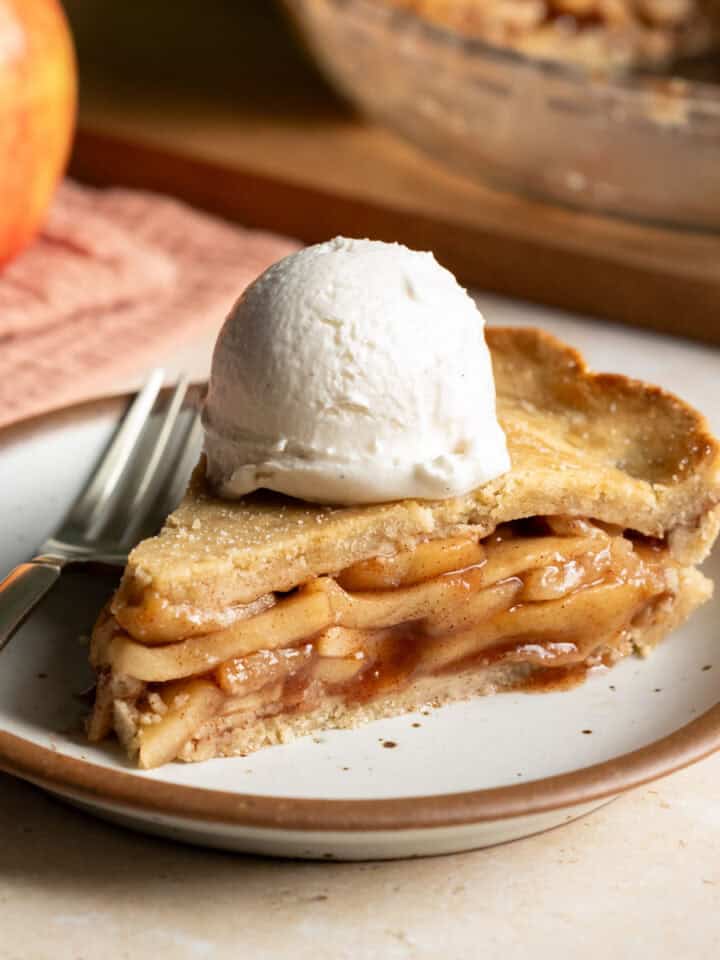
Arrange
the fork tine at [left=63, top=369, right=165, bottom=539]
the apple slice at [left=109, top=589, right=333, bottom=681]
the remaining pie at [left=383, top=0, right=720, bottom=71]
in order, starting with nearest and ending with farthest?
1. the apple slice at [left=109, top=589, right=333, bottom=681]
2. the fork tine at [left=63, top=369, right=165, bottom=539]
3. the remaining pie at [left=383, top=0, right=720, bottom=71]

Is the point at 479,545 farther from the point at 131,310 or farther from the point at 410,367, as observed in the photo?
the point at 131,310

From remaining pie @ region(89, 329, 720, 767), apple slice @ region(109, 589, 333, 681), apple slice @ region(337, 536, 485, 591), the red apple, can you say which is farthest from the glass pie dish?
apple slice @ region(109, 589, 333, 681)

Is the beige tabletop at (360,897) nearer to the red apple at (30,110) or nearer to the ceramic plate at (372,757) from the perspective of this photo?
the ceramic plate at (372,757)

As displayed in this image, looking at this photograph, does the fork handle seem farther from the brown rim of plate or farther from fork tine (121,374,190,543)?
the brown rim of plate

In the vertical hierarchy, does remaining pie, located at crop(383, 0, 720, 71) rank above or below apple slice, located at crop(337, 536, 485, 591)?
above

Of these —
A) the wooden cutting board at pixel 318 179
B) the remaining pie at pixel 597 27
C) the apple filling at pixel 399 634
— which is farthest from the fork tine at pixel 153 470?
the remaining pie at pixel 597 27

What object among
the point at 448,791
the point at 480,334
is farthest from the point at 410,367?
the point at 448,791

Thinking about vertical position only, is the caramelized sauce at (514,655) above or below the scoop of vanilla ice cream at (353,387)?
below
